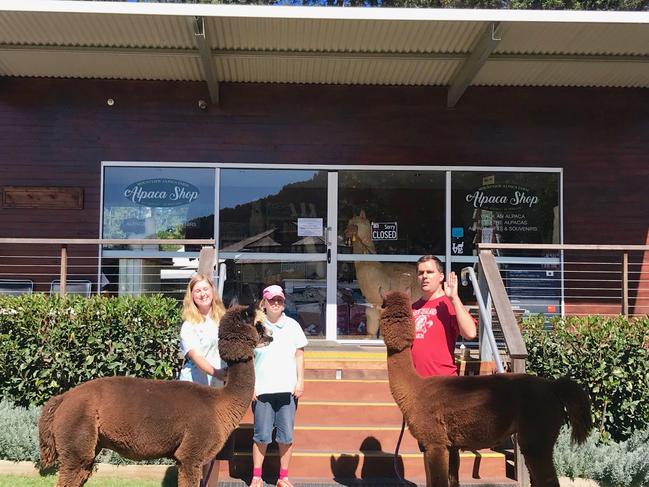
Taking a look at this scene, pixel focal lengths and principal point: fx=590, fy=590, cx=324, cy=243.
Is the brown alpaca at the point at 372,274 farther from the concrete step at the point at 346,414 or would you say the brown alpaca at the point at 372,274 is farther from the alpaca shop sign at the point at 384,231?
the concrete step at the point at 346,414

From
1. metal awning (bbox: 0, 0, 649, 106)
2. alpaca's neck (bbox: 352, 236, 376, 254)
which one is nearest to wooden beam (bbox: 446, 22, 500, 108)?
metal awning (bbox: 0, 0, 649, 106)

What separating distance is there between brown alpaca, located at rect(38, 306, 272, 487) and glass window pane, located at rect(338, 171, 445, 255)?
521 centimetres

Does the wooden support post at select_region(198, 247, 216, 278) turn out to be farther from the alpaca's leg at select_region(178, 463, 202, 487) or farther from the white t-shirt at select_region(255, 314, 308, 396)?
the alpaca's leg at select_region(178, 463, 202, 487)

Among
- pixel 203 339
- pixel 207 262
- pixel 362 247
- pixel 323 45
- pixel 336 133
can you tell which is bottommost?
pixel 203 339

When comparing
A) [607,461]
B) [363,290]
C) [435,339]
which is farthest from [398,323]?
[363,290]

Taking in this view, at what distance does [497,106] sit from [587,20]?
210 centimetres

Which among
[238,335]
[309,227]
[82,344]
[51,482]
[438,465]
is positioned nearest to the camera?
[438,465]

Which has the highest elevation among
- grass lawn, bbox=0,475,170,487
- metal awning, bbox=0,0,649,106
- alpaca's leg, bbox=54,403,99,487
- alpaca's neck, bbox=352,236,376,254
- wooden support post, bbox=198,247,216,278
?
metal awning, bbox=0,0,649,106

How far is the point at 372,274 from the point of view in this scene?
812 centimetres

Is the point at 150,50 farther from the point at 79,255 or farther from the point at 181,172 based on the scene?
the point at 79,255

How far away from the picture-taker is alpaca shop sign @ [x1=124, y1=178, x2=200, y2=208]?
26.7 feet

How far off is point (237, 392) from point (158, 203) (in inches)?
216

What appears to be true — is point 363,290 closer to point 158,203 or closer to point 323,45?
point 158,203

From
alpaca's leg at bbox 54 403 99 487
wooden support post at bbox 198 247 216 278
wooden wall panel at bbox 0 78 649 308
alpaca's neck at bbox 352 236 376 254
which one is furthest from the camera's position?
alpaca's neck at bbox 352 236 376 254
